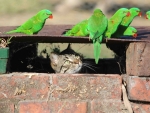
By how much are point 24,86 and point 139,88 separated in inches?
29.7

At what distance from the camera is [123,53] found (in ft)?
12.7

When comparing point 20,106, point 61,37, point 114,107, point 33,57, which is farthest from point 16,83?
point 33,57

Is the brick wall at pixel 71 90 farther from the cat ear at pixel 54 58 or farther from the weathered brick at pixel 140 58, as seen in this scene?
the cat ear at pixel 54 58

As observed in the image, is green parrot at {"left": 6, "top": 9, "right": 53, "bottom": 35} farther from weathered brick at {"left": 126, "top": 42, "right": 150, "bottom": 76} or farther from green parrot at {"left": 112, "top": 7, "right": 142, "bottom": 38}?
weathered brick at {"left": 126, "top": 42, "right": 150, "bottom": 76}

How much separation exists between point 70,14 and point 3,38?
784cm

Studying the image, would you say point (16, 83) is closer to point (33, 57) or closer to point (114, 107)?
point (114, 107)

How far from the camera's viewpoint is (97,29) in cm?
377

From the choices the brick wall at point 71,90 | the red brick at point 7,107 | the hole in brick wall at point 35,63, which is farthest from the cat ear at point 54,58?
the red brick at point 7,107

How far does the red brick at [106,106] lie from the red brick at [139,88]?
0.10 m

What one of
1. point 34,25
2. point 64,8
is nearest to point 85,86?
point 34,25

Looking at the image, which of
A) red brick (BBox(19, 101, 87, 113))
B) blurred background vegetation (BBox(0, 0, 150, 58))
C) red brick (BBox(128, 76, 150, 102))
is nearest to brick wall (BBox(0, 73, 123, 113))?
red brick (BBox(19, 101, 87, 113))

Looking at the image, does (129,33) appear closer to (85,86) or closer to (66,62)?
(66,62)

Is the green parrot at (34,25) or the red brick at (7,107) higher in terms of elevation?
the green parrot at (34,25)

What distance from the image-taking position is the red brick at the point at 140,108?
3.52 metres
